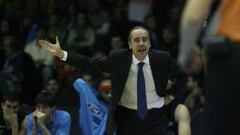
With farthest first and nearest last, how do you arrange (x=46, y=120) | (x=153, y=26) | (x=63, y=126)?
(x=153, y=26), (x=63, y=126), (x=46, y=120)

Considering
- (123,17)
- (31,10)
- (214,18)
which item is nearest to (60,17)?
(31,10)

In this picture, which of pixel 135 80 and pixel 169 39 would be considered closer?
pixel 135 80

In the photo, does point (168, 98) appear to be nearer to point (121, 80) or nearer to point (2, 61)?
point (121, 80)

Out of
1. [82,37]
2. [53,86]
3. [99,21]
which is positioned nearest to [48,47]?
[53,86]

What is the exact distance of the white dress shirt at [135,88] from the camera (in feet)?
23.1

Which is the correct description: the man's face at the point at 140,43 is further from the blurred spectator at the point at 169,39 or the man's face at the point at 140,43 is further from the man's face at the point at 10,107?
the blurred spectator at the point at 169,39

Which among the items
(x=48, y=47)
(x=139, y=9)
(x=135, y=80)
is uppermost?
(x=139, y=9)

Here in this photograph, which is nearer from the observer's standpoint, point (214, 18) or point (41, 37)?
point (214, 18)

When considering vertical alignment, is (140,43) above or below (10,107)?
above

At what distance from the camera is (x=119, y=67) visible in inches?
275

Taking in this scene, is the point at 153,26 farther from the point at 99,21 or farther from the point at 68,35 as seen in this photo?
the point at 68,35

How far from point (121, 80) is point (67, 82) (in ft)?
13.9

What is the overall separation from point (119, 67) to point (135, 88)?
243mm

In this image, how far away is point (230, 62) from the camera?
318 centimetres
